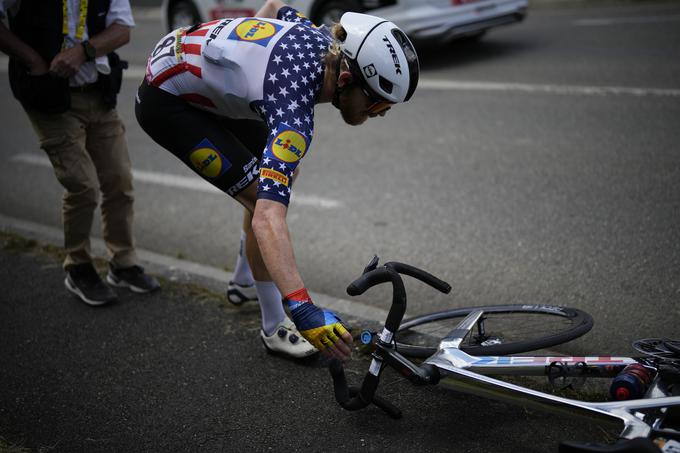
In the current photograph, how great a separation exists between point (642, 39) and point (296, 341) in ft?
23.8

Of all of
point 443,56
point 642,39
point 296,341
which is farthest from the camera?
point 443,56

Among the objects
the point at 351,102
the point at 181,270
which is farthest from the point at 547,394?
the point at 181,270

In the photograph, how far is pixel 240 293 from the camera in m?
3.97

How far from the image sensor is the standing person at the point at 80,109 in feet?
12.4

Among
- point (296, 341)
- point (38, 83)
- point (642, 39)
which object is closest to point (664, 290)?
point (296, 341)

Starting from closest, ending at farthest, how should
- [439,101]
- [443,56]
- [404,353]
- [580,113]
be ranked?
[404,353], [580,113], [439,101], [443,56]

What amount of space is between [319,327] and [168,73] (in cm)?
154

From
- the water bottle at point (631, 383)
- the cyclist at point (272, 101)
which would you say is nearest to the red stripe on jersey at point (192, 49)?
the cyclist at point (272, 101)

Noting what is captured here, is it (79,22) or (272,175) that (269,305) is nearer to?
(272,175)

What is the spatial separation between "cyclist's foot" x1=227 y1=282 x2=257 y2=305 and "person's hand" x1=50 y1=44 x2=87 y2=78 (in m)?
1.50

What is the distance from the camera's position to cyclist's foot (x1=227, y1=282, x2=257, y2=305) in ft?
13.0

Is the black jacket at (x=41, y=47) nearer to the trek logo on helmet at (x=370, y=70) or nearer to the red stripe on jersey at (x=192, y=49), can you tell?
the red stripe on jersey at (x=192, y=49)

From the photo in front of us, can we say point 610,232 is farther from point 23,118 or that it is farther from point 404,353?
point 23,118

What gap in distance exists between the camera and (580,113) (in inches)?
263
